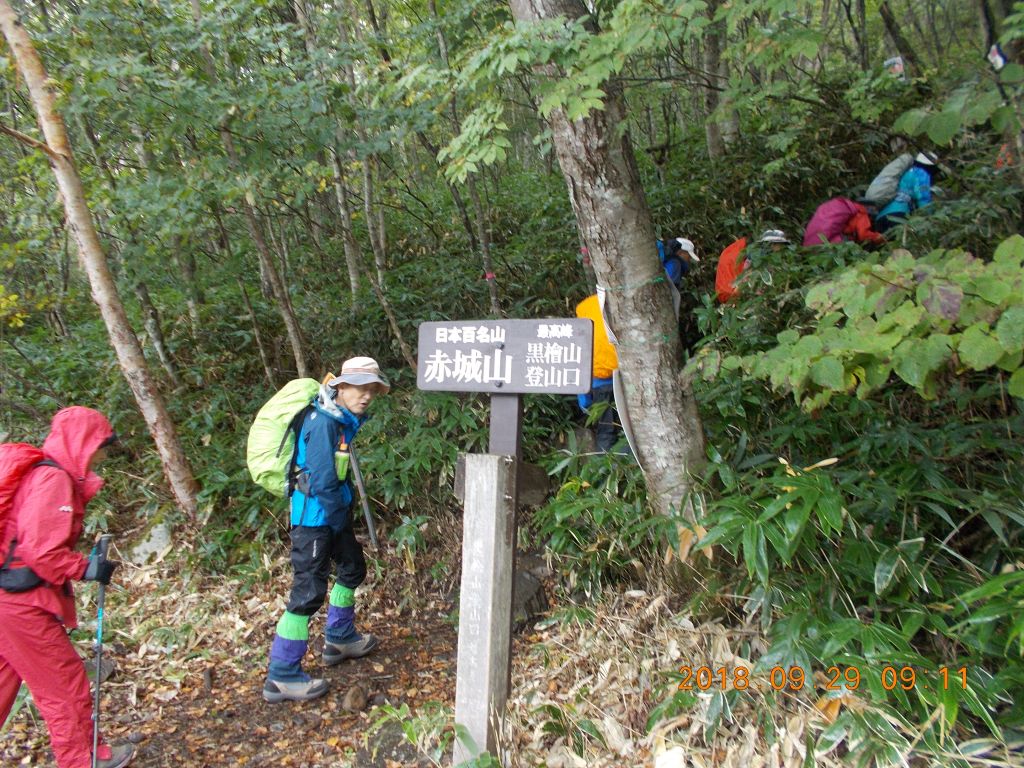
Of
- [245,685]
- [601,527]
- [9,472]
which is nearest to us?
[9,472]

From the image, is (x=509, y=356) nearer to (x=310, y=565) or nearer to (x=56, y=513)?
(x=310, y=565)

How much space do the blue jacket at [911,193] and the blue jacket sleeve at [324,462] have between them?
5581 mm

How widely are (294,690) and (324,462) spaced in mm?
1434

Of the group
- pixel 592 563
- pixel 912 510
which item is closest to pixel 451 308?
pixel 592 563

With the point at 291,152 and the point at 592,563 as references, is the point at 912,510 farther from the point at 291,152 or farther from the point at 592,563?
the point at 291,152

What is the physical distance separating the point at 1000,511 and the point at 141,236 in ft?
22.5

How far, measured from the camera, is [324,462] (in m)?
3.85

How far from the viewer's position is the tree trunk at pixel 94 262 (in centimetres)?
454

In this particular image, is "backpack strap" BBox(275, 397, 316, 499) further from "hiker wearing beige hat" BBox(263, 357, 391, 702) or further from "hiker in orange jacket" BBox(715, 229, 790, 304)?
"hiker in orange jacket" BBox(715, 229, 790, 304)

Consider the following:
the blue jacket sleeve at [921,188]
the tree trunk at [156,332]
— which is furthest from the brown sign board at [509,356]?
the blue jacket sleeve at [921,188]

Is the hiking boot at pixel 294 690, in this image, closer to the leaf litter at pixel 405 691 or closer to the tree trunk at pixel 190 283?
the leaf litter at pixel 405 691

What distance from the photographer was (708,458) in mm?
3594

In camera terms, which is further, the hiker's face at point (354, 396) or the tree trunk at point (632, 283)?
the hiker's face at point (354, 396)

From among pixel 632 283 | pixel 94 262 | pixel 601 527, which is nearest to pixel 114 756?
pixel 601 527
